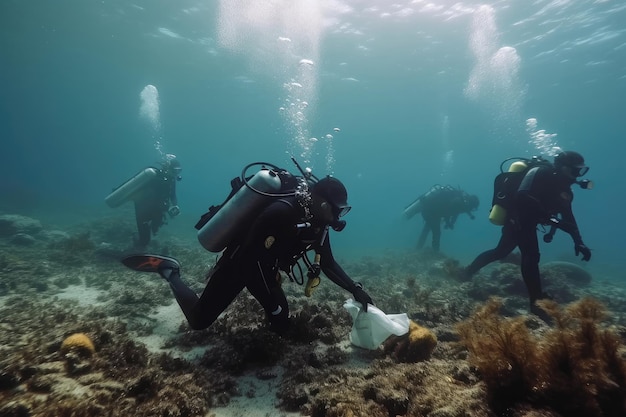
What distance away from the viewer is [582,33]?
26.4 m

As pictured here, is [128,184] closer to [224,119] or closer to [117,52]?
[117,52]

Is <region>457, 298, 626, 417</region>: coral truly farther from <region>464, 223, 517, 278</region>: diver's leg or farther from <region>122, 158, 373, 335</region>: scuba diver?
<region>464, 223, 517, 278</region>: diver's leg

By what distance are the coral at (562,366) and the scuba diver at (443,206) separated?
48.3ft

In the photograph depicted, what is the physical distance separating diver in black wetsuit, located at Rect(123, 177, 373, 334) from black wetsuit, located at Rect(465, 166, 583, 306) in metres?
4.56

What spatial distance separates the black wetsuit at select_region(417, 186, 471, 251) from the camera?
1695 cm

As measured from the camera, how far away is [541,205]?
667 cm

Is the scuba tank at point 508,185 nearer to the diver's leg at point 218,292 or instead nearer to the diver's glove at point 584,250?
the diver's glove at point 584,250

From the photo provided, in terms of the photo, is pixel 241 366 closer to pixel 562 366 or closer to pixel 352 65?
pixel 562 366

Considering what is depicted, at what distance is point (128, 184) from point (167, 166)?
1676mm

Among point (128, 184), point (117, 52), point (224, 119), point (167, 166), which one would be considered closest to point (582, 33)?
point (167, 166)

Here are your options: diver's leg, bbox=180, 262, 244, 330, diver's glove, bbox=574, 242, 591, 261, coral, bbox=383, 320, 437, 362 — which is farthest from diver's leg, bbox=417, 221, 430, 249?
diver's leg, bbox=180, 262, 244, 330

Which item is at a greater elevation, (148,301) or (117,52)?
(117,52)

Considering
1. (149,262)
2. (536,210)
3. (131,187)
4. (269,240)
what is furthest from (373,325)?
(131,187)

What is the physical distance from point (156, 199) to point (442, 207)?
587 inches
